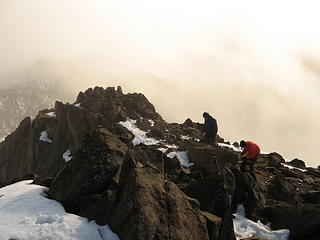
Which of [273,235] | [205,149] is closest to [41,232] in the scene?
[273,235]

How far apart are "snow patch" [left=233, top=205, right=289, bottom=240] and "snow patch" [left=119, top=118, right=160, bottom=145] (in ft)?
75.2

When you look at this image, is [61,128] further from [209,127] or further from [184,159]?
[184,159]

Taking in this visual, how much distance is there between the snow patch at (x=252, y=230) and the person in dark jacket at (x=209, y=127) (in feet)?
35.6

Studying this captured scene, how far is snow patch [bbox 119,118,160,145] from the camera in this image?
4404cm

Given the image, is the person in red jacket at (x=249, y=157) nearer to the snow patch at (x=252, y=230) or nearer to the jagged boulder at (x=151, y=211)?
the snow patch at (x=252, y=230)

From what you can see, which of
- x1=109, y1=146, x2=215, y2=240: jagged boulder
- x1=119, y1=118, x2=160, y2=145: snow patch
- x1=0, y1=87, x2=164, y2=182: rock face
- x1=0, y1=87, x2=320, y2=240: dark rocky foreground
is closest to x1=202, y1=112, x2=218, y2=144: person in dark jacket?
x1=0, y1=87, x2=320, y2=240: dark rocky foreground

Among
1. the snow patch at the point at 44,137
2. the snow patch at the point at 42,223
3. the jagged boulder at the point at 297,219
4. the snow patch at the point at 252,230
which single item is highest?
the jagged boulder at the point at 297,219

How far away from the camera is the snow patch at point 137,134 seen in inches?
1734

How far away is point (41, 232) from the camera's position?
1365 cm

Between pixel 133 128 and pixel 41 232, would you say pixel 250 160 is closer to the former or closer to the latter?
pixel 41 232

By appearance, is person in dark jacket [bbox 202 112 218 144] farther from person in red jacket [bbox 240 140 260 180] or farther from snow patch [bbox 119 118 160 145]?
snow patch [bbox 119 118 160 145]

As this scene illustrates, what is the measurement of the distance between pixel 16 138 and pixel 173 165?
50.1 meters

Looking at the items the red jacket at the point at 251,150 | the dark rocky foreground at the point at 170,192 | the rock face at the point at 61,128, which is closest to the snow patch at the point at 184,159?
the dark rocky foreground at the point at 170,192

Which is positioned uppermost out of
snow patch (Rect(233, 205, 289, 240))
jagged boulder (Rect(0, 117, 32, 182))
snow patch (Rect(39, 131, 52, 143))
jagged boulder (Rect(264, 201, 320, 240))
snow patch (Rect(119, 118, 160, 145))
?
jagged boulder (Rect(264, 201, 320, 240))
